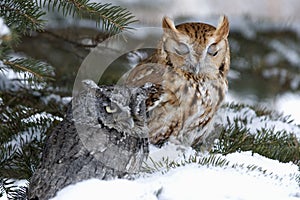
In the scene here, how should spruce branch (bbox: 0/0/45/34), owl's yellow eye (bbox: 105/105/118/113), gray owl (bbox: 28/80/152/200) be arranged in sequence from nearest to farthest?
1. gray owl (bbox: 28/80/152/200)
2. owl's yellow eye (bbox: 105/105/118/113)
3. spruce branch (bbox: 0/0/45/34)

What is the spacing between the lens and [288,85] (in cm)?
423

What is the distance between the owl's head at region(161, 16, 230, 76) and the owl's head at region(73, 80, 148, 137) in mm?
502

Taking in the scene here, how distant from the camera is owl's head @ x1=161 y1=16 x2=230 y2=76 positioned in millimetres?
2648

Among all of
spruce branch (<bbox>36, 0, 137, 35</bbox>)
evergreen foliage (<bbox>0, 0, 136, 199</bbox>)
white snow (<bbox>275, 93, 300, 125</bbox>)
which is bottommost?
white snow (<bbox>275, 93, 300, 125</bbox>)

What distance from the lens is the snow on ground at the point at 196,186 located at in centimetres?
188

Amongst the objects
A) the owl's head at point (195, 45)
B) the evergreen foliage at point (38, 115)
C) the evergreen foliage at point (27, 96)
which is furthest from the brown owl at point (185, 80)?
the evergreen foliage at point (27, 96)

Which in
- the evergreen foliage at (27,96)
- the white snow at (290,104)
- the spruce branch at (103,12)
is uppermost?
the spruce branch at (103,12)

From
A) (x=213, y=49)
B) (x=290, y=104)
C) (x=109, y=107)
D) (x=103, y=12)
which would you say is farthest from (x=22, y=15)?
(x=290, y=104)

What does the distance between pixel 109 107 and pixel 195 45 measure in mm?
633

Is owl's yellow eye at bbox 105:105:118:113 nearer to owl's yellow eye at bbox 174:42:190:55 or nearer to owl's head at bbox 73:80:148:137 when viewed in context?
owl's head at bbox 73:80:148:137

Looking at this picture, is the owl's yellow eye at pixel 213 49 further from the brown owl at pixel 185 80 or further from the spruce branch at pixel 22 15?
the spruce branch at pixel 22 15

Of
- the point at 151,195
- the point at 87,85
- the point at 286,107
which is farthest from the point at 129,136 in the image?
the point at 286,107

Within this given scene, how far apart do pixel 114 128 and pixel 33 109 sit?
2.57 ft

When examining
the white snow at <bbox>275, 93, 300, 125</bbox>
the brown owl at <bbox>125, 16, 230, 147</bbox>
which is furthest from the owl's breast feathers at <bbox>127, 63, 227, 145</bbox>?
the white snow at <bbox>275, 93, 300, 125</bbox>
